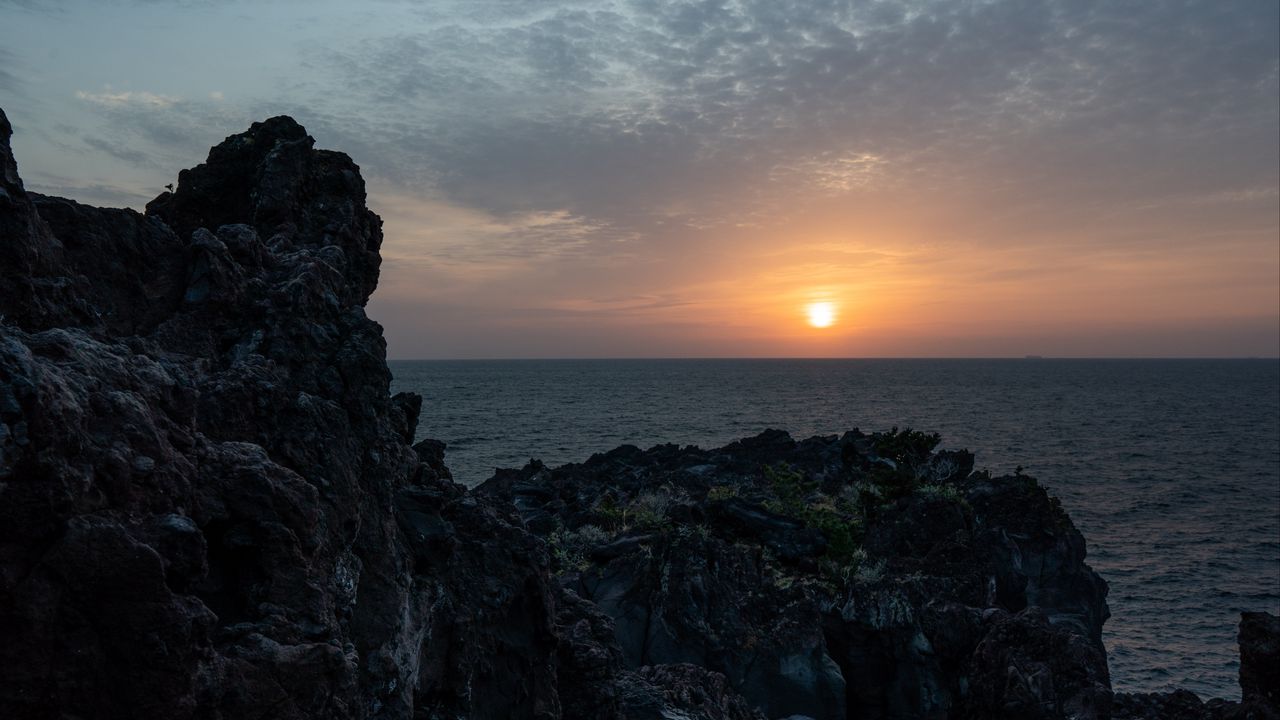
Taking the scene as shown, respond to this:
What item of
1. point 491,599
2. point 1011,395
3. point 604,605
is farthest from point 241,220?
point 1011,395

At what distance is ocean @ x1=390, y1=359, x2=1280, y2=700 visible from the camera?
4044 cm

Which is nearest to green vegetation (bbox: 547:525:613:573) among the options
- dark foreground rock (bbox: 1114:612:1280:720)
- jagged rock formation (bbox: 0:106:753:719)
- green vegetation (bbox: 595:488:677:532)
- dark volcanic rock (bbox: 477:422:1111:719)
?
dark volcanic rock (bbox: 477:422:1111:719)

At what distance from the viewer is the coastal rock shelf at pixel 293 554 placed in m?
6.94

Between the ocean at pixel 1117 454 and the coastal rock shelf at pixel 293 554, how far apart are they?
55.2 ft

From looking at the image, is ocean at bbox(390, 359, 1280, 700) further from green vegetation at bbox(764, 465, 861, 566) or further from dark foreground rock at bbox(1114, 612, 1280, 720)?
dark foreground rock at bbox(1114, 612, 1280, 720)

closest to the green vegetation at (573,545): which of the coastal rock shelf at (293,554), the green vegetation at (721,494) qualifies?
the coastal rock shelf at (293,554)

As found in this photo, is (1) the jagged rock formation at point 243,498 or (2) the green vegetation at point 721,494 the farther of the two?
(2) the green vegetation at point 721,494

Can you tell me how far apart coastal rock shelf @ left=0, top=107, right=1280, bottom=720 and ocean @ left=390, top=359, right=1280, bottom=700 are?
55.2 feet

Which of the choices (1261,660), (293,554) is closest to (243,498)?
(293,554)

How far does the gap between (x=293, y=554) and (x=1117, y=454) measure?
10544 cm

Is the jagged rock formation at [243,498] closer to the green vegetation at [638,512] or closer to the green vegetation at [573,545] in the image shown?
the green vegetation at [573,545]

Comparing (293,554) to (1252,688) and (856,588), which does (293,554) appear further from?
(1252,688)

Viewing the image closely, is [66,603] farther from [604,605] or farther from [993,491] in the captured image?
[993,491]

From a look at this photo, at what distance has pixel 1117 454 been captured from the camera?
94062mm
